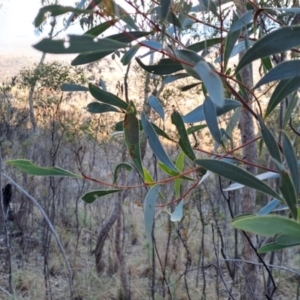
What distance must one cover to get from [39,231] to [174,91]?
5.47ft

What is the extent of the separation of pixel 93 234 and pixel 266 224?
12.0ft

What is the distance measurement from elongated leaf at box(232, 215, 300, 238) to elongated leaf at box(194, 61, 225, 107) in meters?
0.13

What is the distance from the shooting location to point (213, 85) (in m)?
0.32

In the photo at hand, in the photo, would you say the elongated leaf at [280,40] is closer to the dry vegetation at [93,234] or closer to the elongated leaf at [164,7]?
the elongated leaf at [164,7]

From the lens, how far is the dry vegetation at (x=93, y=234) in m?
3.10

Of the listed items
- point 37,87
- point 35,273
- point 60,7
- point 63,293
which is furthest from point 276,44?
point 37,87

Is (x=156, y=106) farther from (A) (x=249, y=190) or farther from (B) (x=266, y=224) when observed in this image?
(A) (x=249, y=190)

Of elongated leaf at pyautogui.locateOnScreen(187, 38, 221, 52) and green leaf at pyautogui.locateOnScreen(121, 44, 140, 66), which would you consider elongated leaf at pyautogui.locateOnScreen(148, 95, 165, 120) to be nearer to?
elongated leaf at pyautogui.locateOnScreen(187, 38, 221, 52)

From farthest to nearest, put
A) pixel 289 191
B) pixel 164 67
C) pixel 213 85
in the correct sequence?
pixel 164 67
pixel 289 191
pixel 213 85

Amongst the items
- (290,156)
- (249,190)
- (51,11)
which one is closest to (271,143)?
(290,156)

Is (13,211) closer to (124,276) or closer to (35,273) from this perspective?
(35,273)

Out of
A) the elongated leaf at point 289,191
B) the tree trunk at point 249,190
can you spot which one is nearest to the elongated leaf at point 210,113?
the elongated leaf at point 289,191

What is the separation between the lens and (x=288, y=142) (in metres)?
0.47

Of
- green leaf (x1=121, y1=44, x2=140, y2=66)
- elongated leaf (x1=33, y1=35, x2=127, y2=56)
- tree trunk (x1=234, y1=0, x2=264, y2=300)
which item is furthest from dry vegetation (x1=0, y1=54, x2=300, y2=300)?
elongated leaf (x1=33, y1=35, x2=127, y2=56)
